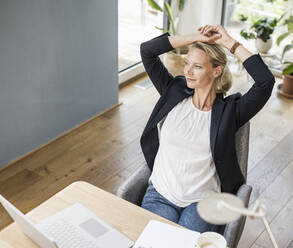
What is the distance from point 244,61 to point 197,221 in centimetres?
72

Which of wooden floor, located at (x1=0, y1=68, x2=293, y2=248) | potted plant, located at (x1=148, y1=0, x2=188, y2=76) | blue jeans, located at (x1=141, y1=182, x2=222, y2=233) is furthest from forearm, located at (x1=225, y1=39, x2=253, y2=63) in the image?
potted plant, located at (x1=148, y1=0, x2=188, y2=76)

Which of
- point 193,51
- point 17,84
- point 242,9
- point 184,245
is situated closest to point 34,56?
point 17,84

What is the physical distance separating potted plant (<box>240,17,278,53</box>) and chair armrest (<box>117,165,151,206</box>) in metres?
2.84

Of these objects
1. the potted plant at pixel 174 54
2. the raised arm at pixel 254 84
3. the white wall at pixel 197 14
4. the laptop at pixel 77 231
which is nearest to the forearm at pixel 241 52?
the raised arm at pixel 254 84

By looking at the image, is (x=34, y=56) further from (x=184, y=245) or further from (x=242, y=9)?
(x=242, y=9)

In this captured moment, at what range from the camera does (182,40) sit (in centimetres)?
203

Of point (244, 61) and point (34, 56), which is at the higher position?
point (244, 61)

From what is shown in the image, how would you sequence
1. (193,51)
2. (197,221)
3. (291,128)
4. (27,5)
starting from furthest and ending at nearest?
(291,128)
(27,5)
(193,51)
(197,221)

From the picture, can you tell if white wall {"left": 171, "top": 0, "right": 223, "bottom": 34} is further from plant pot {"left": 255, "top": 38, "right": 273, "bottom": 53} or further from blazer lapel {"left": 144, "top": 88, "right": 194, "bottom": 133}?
blazer lapel {"left": 144, "top": 88, "right": 194, "bottom": 133}

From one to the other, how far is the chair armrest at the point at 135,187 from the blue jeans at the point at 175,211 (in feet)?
0.13

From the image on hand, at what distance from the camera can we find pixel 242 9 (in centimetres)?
484

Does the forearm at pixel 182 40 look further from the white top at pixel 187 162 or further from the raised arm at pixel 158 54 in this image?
the white top at pixel 187 162

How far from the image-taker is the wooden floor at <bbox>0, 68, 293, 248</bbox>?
279 centimetres

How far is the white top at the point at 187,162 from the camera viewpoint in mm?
1960
